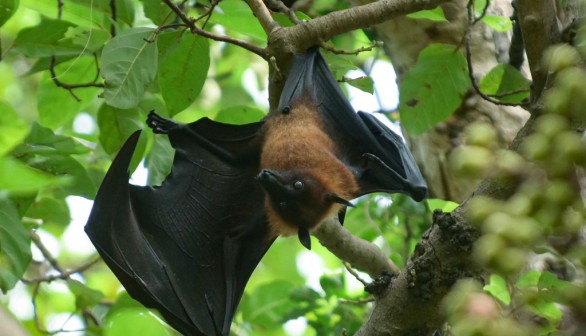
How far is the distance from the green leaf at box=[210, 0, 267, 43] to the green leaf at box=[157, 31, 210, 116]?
7.4 inches

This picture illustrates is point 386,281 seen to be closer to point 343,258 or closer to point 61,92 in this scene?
point 343,258

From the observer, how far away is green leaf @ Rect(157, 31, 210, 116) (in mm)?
4938

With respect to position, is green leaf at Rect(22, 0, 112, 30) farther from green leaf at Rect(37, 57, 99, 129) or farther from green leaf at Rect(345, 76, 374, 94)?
green leaf at Rect(345, 76, 374, 94)

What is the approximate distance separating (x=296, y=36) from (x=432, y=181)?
2.64 meters

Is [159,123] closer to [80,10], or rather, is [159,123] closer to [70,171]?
[70,171]

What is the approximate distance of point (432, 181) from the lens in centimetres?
687

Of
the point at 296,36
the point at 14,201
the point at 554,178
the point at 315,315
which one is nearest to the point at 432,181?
the point at 315,315

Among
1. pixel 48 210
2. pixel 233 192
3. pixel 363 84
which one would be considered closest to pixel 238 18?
pixel 363 84

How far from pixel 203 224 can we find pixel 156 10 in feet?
4.66

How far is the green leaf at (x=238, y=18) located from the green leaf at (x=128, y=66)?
44 cm

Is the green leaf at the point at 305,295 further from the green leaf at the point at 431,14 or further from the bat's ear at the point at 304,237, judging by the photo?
the green leaf at the point at 431,14

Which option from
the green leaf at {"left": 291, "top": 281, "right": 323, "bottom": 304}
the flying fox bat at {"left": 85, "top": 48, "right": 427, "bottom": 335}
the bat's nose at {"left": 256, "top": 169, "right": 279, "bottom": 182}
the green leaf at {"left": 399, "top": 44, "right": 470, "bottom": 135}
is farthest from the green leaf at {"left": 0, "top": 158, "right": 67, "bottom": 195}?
the green leaf at {"left": 291, "top": 281, "right": 323, "bottom": 304}

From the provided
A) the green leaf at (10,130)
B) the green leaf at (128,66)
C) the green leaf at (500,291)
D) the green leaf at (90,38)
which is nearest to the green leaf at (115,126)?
the green leaf at (90,38)

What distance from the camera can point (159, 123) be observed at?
17.2 ft
